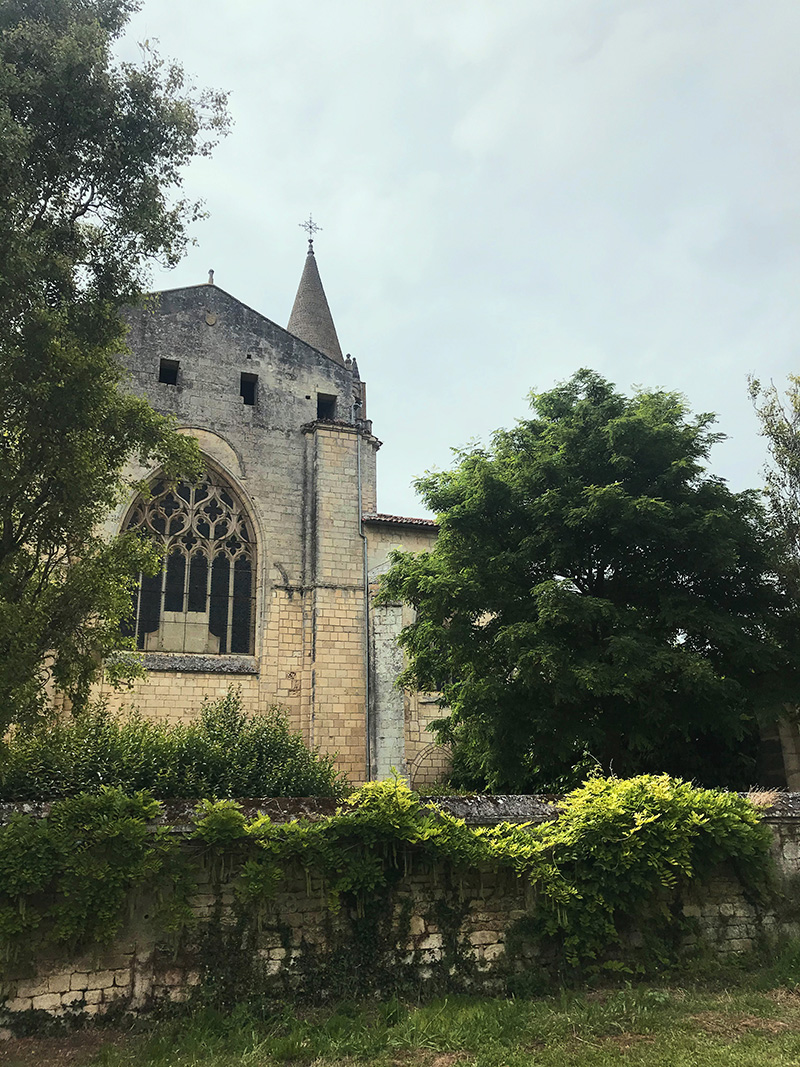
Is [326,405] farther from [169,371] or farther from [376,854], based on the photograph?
[376,854]

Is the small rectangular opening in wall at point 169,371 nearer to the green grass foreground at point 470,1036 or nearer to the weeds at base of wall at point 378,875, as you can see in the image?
the weeds at base of wall at point 378,875

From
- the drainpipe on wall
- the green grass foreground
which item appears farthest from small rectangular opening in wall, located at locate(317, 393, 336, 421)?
the green grass foreground

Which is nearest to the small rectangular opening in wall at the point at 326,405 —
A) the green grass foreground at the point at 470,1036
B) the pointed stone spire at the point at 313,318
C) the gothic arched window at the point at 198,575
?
the gothic arched window at the point at 198,575

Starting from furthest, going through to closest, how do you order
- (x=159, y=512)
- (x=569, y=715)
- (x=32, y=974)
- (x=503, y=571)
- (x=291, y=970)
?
1. (x=159, y=512)
2. (x=503, y=571)
3. (x=569, y=715)
4. (x=291, y=970)
5. (x=32, y=974)

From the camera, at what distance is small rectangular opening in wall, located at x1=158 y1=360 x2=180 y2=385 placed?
18391 mm

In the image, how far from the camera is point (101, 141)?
27.8 feet

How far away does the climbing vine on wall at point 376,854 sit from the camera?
237 inches

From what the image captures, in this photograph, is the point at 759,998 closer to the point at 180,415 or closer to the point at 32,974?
the point at 32,974

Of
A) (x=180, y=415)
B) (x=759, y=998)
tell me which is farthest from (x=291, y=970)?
(x=180, y=415)

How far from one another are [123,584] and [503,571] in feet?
21.3

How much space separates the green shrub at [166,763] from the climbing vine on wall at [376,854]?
3468mm

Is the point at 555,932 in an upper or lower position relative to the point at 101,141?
lower

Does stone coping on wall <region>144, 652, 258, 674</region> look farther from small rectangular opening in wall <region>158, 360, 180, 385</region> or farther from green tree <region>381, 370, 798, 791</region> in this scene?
small rectangular opening in wall <region>158, 360, 180, 385</region>

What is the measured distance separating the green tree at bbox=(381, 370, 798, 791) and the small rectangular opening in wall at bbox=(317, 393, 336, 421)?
6.75 meters
